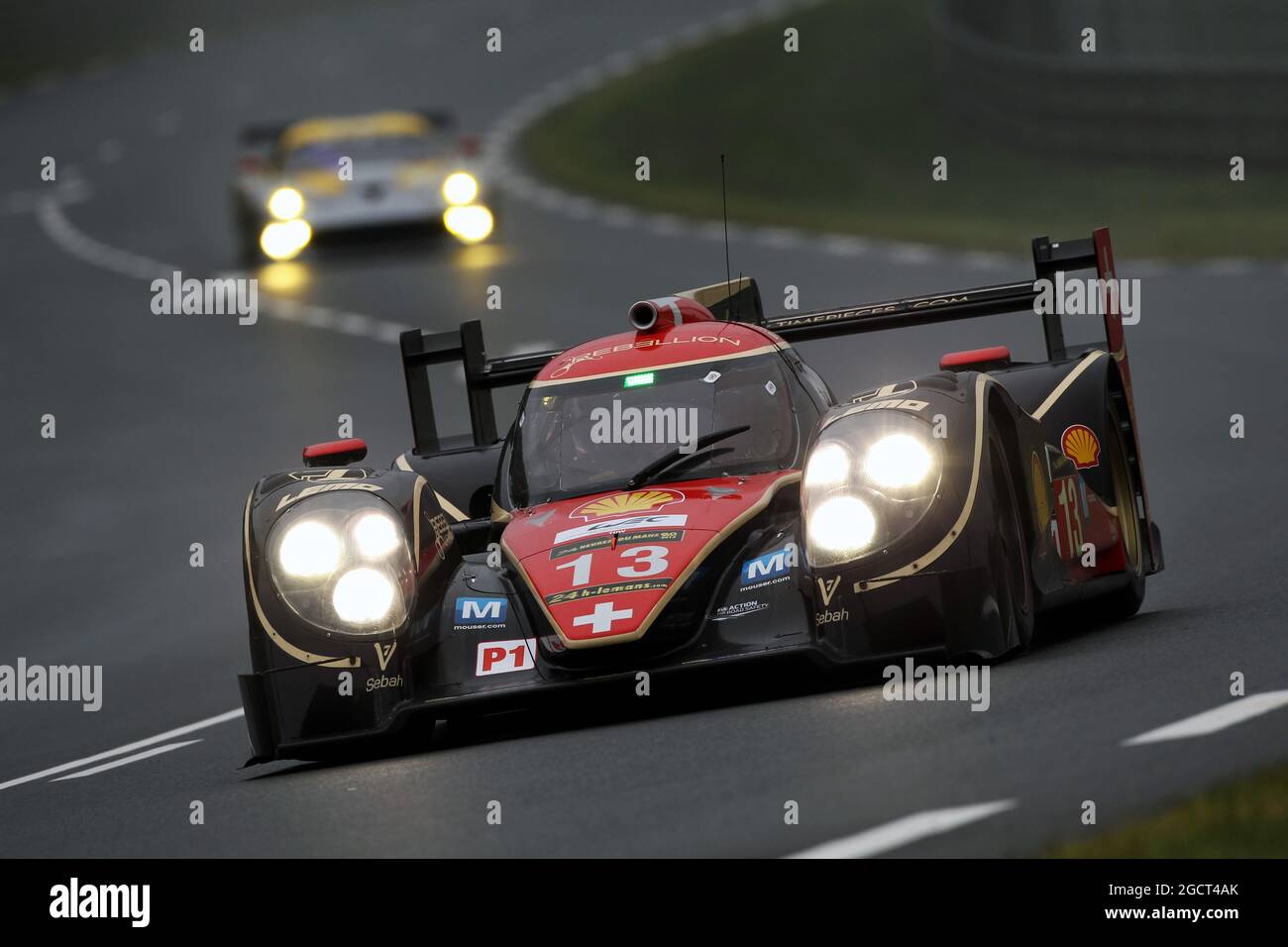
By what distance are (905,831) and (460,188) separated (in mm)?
19559

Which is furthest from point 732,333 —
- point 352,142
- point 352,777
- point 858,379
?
point 352,142

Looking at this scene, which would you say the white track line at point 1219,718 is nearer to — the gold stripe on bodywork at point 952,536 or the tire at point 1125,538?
the gold stripe on bodywork at point 952,536

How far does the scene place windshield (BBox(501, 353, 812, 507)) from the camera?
8594 millimetres

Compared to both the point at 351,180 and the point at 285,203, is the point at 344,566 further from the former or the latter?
the point at 285,203

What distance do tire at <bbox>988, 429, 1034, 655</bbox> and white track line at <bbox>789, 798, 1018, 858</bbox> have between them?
1931 millimetres

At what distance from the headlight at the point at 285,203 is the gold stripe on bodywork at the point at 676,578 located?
1619 cm

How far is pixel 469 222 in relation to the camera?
982 inches

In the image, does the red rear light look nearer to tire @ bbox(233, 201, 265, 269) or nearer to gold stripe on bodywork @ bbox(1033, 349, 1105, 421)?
gold stripe on bodywork @ bbox(1033, 349, 1105, 421)

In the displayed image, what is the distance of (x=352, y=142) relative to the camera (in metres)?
24.1
